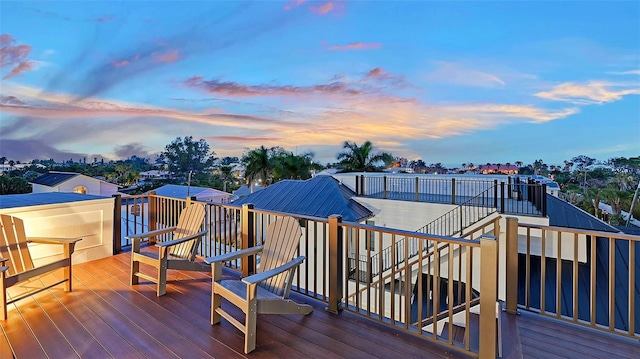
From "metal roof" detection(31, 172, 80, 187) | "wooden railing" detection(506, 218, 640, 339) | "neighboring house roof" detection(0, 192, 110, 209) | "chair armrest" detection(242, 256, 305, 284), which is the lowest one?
"wooden railing" detection(506, 218, 640, 339)

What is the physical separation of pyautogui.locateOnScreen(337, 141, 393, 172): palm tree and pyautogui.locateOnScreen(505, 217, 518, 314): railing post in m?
16.7

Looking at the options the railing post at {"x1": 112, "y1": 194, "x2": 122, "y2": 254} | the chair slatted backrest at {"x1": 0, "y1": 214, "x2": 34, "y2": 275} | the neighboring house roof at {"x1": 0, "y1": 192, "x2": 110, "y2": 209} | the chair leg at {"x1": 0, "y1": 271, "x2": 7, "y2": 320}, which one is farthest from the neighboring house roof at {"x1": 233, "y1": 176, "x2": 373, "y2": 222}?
the chair leg at {"x1": 0, "y1": 271, "x2": 7, "y2": 320}

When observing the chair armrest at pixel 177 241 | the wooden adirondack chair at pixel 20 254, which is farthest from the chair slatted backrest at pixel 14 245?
the chair armrest at pixel 177 241

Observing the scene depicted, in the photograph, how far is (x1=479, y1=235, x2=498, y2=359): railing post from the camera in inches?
73.9

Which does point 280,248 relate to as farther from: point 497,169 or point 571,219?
point 497,169

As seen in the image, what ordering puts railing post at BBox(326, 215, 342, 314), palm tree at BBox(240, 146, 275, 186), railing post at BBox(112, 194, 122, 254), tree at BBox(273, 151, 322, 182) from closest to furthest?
railing post at BBox(326, 215, 342, 314), railing post at BBox(112, 194, 122, 254), palm tree at BBox(240, 146, 275, 186), tree at BBox(273, 151, 322, 182)

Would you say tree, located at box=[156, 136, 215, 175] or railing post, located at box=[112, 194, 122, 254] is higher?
tree, located at box=[156, 136, 215, 175]

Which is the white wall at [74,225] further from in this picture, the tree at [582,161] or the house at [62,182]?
the tree at [582,161]

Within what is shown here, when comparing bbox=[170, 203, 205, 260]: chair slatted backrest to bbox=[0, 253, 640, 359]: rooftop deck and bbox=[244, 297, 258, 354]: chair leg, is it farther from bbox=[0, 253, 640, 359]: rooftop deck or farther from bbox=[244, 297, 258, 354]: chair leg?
bbox=[244, 297, 258, 354]: chair leg

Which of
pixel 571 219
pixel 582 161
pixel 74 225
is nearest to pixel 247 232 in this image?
pixel 74 225

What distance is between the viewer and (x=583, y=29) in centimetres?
813

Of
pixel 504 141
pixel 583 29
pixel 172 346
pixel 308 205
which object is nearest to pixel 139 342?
pixel 172 346

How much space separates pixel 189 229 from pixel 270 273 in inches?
80.2

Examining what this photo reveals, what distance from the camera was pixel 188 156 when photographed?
26328mm
